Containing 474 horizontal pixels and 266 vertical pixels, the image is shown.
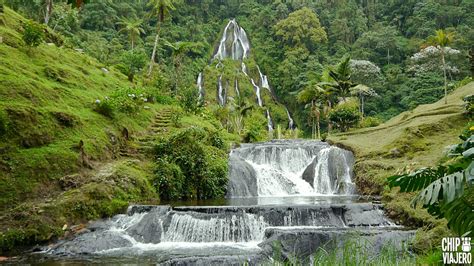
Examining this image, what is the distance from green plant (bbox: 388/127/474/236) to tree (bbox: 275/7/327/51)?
163ft

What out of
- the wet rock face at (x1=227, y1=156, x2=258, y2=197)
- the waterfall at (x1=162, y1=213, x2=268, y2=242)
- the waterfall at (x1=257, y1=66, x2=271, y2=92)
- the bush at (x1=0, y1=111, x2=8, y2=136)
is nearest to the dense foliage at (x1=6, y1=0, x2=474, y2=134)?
the waterfall at (x1=257, y1=66, x2=271, y2=92)

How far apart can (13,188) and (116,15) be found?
141 ft

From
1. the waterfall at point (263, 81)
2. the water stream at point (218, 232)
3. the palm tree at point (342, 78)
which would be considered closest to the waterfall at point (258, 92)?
the waterfall at point (263, 81)

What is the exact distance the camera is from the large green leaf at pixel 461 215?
12.2 ft

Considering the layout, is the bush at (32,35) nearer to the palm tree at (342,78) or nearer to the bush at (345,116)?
the palm tree at (342,78)

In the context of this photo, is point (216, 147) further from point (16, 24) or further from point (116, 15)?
point (116, 15)

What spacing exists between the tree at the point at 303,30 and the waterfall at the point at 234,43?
547 cm

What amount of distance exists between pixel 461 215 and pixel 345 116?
24.5 m

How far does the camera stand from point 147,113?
19.6m

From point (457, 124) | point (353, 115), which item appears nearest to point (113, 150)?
point (457, 124)

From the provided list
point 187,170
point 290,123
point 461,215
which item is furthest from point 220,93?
point 461,215

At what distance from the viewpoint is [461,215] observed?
381 cm

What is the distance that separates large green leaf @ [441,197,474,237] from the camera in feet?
12.2

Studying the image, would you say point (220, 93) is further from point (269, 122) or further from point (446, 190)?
point (446, 190)
